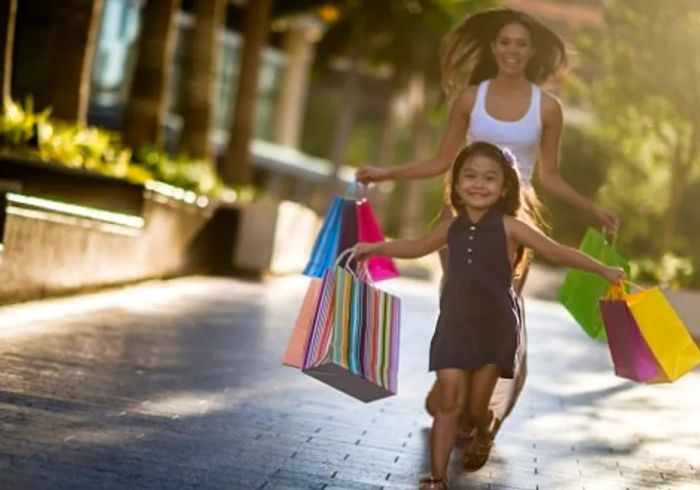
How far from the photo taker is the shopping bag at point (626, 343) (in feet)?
23.3

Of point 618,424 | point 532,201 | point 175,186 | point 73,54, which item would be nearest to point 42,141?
point 73,54

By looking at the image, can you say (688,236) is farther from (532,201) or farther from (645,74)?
(532,201)

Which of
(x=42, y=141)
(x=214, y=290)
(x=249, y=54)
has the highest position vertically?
(x=249, y=54)

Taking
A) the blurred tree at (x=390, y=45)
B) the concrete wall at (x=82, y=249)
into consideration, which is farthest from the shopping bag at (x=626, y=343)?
the blurred tree at (x=390, y=45)

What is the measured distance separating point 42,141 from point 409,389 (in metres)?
7.21

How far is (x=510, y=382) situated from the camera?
27.7 ft

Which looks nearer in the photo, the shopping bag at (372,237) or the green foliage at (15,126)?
the shopping bag at (372,237)

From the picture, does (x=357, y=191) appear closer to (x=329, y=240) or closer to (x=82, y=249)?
(x=329, y=240)

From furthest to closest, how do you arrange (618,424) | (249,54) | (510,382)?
1. (249,54)
2. (618,424)
3. (510,382)

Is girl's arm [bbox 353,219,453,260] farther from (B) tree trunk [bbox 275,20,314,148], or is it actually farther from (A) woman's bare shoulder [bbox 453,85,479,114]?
(B) tree trunk [bbox 275,20,314,148]

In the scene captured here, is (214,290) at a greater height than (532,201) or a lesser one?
lesser

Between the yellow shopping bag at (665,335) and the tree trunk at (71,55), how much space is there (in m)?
11.7

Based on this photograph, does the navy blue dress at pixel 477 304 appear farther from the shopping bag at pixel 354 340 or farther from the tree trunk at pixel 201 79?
the tree trunk at pixel 201 79

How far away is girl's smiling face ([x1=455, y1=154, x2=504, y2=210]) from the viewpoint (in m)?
6.85
